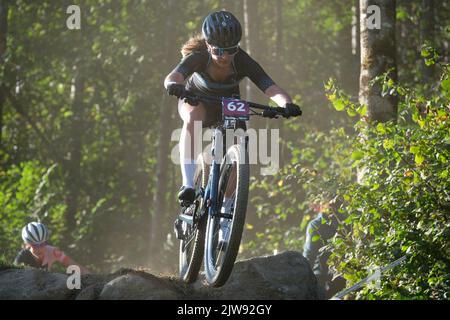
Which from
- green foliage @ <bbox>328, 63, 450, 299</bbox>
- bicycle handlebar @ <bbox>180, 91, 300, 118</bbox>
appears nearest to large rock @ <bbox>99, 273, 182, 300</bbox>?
green foliage @ <bbox>328, 63, 450, 299</bbox>

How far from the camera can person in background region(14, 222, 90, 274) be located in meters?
11.3

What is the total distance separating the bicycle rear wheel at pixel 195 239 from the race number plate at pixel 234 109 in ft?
3.37

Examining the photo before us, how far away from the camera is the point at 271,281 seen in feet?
26.6

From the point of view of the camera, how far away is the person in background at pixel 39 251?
37.0 feet

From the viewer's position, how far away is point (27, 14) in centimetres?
2353

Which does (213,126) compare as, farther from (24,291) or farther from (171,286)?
(24,291)

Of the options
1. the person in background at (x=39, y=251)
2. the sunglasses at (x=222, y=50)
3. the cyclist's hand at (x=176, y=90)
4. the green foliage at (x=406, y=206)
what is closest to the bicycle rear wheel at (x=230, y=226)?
the cyclist's hand at (x=176, y=90)

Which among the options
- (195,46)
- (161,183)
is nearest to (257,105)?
(195,46)

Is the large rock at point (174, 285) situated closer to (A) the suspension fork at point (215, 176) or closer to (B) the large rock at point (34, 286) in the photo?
(B) the large rock at point (34, 286)

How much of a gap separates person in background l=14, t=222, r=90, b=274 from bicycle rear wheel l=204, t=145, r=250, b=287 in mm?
4455

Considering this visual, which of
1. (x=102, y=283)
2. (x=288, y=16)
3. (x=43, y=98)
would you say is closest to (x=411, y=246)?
(x=102, y=283)

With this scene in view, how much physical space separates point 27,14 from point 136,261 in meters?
8.31

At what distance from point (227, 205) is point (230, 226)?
397mm

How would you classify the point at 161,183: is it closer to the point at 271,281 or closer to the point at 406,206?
the point at 271,281
